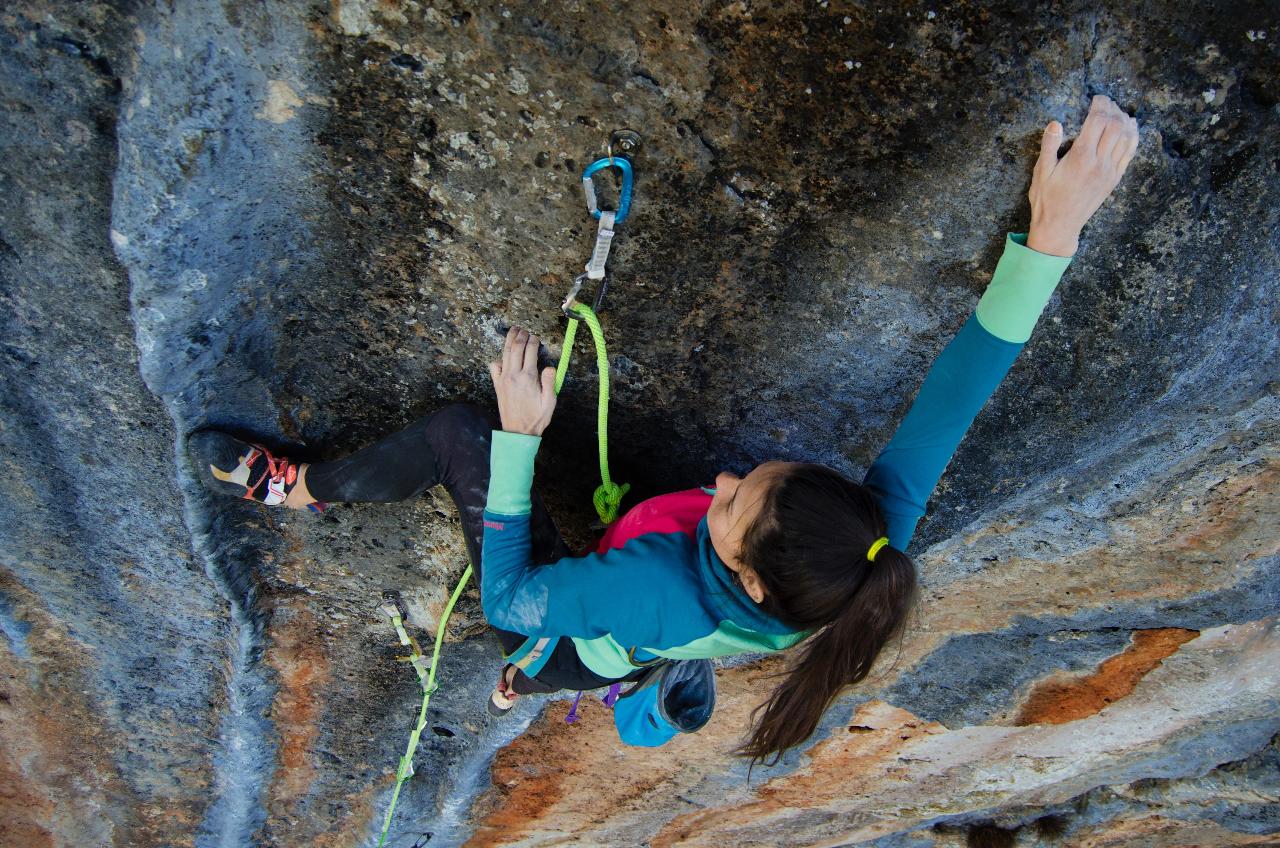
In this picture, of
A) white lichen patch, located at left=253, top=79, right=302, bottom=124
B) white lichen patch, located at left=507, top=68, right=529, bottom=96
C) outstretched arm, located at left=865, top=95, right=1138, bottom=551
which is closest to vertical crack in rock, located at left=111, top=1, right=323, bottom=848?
white lichen patch, located at left=253, top=79, right=302, bottom=124

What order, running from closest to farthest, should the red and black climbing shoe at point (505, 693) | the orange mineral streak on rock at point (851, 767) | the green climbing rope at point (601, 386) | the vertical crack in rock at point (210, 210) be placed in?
the vertical crack in rock at point (210, 210)
the green climbing rope at point (601, 386)
the red and black climbing shoe at point (505, 693)
the orange mineral streak on rock at point (851, 767)

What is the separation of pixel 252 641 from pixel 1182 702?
8.78ft

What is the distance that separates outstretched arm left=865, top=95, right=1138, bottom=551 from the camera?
1.25 m

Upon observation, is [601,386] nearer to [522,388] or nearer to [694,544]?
[522,388]

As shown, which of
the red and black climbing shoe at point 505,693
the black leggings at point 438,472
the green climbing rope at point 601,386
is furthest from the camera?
the red and black climbing shoe at point 505,693

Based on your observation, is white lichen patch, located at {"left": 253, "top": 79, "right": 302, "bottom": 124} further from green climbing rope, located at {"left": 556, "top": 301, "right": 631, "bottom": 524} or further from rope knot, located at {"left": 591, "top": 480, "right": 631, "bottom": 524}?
rope knot, located at {"left": 591, "top": 480, "right": 631, "bottom": 524}

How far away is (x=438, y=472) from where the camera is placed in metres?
1.69

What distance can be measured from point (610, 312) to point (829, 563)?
0.59 m

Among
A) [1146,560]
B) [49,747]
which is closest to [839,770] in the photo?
[1146,560]

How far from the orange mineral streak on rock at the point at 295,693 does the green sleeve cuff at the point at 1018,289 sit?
1.79 m

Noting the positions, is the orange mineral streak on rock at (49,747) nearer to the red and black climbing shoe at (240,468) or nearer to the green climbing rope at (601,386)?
the red and black climbing shoe at (240,468)

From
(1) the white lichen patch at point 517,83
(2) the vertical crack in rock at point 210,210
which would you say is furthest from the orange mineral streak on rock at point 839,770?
(1) the white lichen patch at point 517,83

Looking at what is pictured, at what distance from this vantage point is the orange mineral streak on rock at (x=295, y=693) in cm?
228

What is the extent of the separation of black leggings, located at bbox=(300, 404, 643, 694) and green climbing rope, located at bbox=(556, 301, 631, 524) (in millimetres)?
116
